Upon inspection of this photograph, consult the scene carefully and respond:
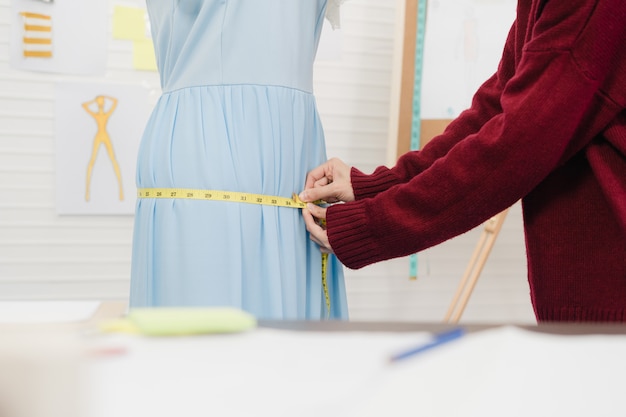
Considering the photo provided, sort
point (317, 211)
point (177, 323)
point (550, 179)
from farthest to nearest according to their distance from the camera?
1. point (317, 211)
2. point (550, 179)
3. point (177, 323)

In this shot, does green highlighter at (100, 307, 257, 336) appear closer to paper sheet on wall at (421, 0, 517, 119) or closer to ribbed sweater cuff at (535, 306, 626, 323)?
ribbed sweater cuff at (535, 306, 626, 323)

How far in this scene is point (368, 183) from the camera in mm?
1129

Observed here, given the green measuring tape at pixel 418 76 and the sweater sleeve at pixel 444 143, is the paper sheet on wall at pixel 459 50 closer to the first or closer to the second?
the green measuring tape at pixel 418 76

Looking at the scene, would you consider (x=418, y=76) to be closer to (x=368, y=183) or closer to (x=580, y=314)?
(x=368, y=183)

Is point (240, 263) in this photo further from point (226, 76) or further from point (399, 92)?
point (399, 92)

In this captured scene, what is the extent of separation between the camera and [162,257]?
1.06 m

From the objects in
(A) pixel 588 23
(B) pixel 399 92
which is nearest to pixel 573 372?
(A) pixel 588 23

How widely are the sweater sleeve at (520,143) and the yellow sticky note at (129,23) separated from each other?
1.39 meters

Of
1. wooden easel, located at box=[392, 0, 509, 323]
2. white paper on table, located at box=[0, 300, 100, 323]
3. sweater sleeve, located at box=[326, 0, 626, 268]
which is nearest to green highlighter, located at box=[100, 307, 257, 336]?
white paper on table, located at box=[0, 300, 100, 323]

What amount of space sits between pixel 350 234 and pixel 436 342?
1.84 feet

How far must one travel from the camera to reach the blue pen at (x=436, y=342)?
0.42 m

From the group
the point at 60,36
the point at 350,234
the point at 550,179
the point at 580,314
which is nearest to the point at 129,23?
the point at 60,36

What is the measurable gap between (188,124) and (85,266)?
1238 millimetres

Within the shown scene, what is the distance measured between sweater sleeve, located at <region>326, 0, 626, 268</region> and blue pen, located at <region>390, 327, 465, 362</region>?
447mm
